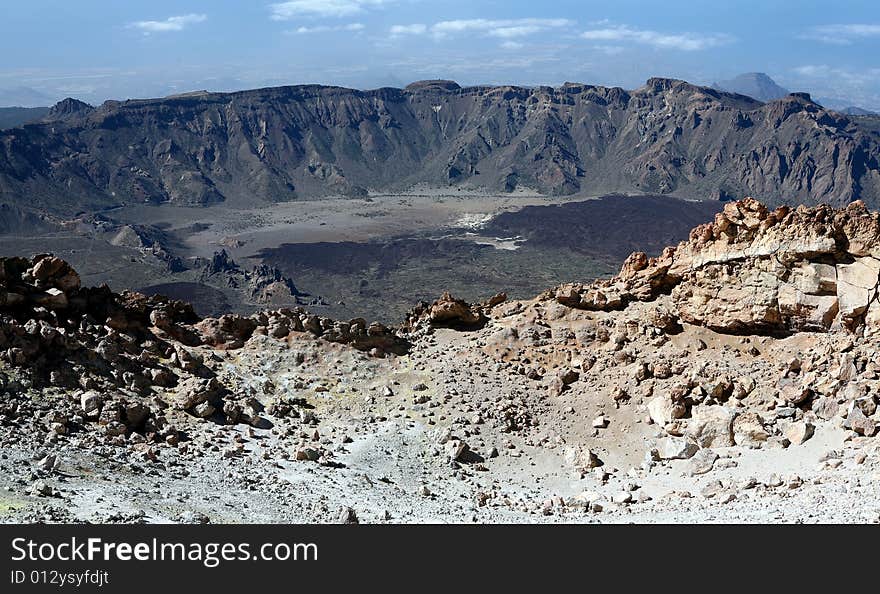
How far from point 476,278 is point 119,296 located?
104 metres

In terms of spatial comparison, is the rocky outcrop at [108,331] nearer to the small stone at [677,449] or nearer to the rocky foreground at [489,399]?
the rocky foreground at [489,399]

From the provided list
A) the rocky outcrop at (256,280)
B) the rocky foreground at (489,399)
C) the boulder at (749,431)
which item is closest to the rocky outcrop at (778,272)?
the rocky foreground at (489,399)

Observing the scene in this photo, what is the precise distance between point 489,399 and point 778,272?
37.2 ft

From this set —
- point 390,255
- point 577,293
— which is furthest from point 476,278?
point 577,293

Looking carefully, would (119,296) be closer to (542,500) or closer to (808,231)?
(542,500)

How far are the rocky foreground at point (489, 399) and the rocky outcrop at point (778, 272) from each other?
0.08 metres

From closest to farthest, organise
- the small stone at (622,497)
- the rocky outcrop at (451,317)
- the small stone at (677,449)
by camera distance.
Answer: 1. the small stone at (622,497)
2. the small stone at (677,449)
3. the rocky outcrop at (451,317)

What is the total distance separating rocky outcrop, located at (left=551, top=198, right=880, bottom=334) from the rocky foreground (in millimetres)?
77

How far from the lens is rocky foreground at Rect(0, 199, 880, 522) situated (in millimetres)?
19641

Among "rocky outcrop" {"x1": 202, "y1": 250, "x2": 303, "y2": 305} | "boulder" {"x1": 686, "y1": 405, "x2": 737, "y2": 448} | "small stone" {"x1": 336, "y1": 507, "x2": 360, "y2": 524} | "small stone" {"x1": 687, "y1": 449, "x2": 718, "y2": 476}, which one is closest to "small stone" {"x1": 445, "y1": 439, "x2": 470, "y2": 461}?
"small stone" {"x1": 687, "y1": 449, "x2": 718, "y2": 476}

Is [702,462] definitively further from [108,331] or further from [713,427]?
[108,331]

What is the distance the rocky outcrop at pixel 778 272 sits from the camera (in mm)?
27234

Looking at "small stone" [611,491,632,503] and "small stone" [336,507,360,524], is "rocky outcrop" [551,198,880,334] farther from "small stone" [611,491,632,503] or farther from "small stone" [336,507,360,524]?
"small stone" [336,507,360,524]

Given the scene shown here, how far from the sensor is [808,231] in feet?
91.7
